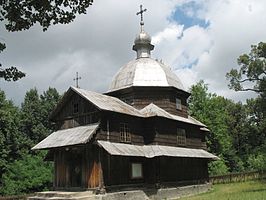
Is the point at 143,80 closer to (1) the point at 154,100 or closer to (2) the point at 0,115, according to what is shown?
(1) the point at 154,100

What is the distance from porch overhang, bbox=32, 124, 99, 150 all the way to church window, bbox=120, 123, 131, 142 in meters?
2.14

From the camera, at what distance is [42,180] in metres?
35.0

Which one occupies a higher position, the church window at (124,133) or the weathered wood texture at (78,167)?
the church window at (124,133)

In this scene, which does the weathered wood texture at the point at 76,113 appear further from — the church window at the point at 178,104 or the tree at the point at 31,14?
the tree at the point at 31,14

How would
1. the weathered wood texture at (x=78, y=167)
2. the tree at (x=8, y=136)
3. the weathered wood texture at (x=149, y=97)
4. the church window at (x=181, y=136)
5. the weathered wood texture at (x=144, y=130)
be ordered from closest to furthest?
the weathered wood texture at (x=78, y=167) < the weathered wood texture at (x=144, y=130) < the church window at (x=181, y=136) < the weathered wood texture at (x=149, y=97) < the tree at (x=8, y=136)

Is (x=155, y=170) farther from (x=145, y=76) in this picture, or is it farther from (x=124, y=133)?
(x=145, y=76)

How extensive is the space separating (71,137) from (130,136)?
4.11 m

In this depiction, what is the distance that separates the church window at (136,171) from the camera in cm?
2447

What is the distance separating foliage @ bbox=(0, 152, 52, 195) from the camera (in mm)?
33500

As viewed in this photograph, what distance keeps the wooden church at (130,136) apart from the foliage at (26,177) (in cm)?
823

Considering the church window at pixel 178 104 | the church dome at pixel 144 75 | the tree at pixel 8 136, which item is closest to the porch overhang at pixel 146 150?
the church window at pixel 178 104

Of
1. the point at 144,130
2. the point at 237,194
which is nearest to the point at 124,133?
the point at 144,130

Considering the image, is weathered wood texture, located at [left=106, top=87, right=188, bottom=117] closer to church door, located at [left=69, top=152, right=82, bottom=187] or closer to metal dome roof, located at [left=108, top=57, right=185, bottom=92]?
metal dome roof, located at [left=108, top=57, right=185, bottom=92]

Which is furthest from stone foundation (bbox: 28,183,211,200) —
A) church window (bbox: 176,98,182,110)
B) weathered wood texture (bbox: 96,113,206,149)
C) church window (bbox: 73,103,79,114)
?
church window (bbox: 176,98,182,110)
